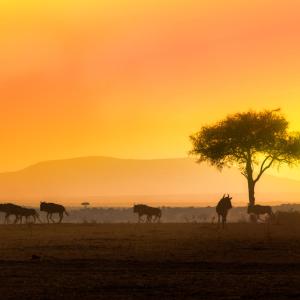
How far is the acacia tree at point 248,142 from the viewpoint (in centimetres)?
7594

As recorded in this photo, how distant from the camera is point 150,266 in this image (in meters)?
28.5

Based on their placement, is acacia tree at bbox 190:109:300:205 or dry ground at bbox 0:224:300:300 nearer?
dry ground at bbox 0:224:300:300

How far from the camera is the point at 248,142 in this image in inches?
2982

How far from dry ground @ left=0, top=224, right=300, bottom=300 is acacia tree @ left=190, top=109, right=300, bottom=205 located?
29453 mm

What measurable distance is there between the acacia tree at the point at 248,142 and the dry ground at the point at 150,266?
29.5 m

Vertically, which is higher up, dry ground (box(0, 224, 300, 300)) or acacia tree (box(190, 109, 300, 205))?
acacia tree (box(190, 109, 300, 205))

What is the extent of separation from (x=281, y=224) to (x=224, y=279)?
34834 millimetres

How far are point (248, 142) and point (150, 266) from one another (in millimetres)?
48249

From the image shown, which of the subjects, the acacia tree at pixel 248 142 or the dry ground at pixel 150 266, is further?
the acacia tree at pixel 248 142

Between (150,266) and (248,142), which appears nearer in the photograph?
(150,266)

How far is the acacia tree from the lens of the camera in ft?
249

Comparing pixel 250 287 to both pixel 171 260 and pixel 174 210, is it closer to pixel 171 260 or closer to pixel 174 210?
pixel 171 260

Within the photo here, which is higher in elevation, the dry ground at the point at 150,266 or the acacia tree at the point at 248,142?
the acacia tree at the point at 248,142

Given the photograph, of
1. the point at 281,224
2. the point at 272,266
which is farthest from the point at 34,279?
the point at 281,224
